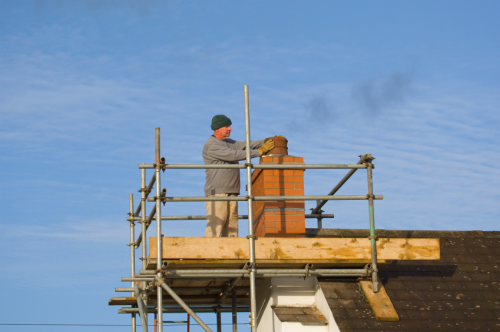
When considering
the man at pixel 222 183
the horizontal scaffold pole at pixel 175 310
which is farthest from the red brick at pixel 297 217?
the horizontal scaffold pole at pixel 175 310

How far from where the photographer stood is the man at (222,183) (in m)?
10.2

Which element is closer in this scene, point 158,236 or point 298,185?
point 158,236

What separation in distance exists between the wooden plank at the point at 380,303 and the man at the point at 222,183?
2.17m

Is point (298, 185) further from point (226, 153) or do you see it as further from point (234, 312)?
point (234, 312)

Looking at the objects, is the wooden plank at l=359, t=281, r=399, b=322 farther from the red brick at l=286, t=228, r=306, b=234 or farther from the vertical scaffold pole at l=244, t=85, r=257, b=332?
the vertical scaffold pole at l=244, t=85, r=257, b=332

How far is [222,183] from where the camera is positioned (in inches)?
404

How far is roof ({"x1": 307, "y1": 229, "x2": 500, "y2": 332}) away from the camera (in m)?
8.95

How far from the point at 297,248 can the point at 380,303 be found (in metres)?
1.30

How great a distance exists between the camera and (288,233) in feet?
34.1

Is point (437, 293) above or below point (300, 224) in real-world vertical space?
below

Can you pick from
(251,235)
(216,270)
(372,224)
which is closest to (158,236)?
(216,270)

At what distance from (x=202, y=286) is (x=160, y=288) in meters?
2.00

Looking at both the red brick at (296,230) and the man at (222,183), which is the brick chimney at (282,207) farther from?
the man at (222,183)

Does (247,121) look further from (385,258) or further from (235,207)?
(385,258)
